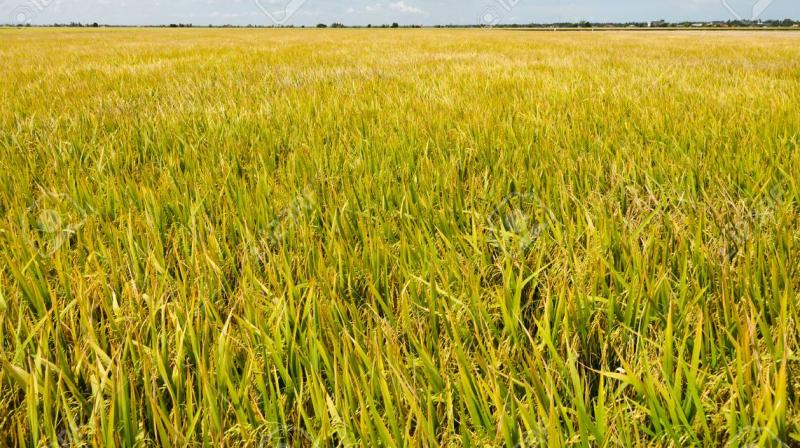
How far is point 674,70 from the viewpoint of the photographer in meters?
5.05

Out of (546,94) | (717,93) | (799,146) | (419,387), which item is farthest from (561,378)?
(717,93)

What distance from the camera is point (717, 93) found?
3.25 meters

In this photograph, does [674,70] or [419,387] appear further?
[674,70]

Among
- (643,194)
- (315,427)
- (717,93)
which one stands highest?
(717,93)

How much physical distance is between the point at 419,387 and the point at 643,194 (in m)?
1.07

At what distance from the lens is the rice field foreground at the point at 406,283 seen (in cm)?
61

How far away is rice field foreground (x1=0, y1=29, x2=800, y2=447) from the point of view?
0.61m

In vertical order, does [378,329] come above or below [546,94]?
below

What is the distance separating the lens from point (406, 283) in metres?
0.86

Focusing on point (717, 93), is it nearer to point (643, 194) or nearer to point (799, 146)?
point (799, 146)

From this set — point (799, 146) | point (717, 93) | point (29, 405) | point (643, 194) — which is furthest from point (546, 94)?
point (29, 405)

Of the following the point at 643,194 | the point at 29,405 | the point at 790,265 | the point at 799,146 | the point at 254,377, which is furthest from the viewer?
the point at 799,146

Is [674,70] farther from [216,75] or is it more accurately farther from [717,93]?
[216,75]

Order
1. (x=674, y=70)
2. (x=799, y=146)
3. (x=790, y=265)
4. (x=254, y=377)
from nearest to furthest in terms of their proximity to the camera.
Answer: (x=254, y=377), (x=790, y=265), (x=799, y=146), (x=674, y=70)
